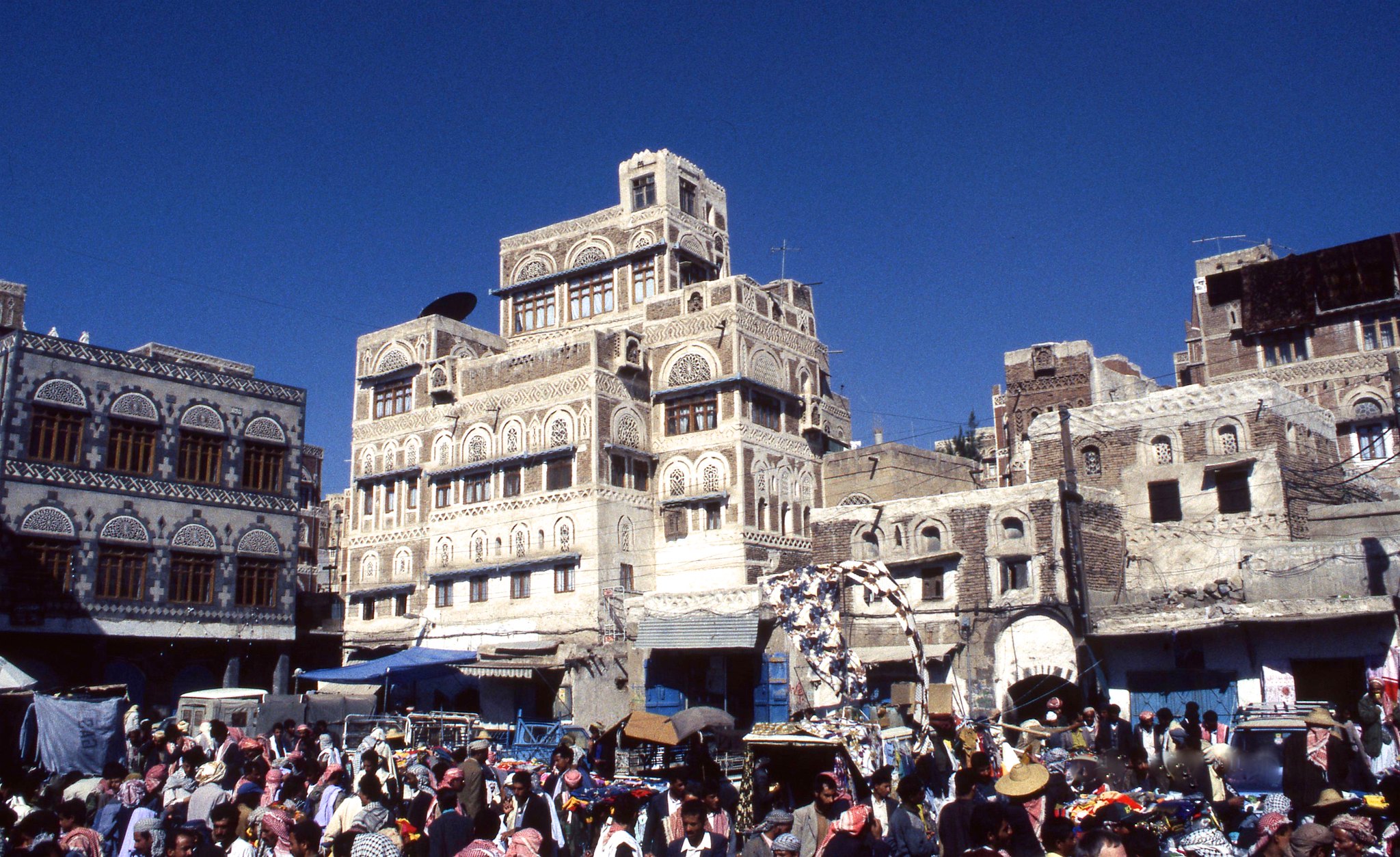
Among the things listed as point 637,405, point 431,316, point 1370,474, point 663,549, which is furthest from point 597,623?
point 1370,474

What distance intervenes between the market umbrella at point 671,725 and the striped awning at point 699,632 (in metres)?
11.8

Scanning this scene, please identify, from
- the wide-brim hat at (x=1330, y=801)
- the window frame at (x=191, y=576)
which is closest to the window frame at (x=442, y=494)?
the window frame at (x=191, y=576)

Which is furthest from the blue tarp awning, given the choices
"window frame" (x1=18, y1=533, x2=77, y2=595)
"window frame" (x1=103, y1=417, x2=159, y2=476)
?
"window frame" (x1=103, y1=417, x2=159, y2=476)

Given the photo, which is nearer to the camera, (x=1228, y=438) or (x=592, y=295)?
(x=1228, y=438)

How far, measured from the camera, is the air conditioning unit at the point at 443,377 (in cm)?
4638

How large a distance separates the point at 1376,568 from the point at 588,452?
24.5 metres

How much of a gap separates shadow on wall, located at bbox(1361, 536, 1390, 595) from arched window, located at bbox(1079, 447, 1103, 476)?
8265 mm

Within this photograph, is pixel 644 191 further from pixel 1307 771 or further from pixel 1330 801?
pixel 1330 801

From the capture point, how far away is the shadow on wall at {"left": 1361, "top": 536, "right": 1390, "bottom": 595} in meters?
25.4

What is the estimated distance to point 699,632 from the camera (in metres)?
32.5

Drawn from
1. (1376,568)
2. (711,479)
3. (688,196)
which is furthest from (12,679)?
(688,196)

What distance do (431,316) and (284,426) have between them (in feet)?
42.5

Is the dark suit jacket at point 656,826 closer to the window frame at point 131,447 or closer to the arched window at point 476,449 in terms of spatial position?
the window frame at point 131,447

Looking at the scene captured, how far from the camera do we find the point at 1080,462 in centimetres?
3341
